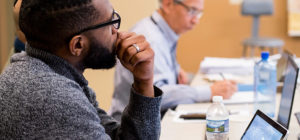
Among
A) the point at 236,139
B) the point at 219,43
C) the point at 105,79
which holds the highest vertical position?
the point at 236,139

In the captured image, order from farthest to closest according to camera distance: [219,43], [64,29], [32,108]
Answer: [219,43] < [64,29] < [32,108]

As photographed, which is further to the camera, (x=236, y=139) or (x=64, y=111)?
→ (x=236, y=139)

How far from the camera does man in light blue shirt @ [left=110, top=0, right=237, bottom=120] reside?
6.61ft

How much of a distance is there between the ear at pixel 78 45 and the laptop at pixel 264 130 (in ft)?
1.96

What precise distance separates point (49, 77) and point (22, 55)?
14 cm

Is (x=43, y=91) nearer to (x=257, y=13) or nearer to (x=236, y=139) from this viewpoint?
(x=236, y=139)

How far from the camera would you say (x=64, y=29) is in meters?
0.99

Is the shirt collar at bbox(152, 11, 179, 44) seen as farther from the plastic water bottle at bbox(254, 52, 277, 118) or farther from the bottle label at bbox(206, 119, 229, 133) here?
the bottle label at bbox(206, 119, 229, 133)

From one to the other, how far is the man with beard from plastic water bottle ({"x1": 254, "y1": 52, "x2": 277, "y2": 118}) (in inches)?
31.0

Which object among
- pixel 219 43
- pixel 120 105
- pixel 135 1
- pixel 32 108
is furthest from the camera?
pixel 219 43

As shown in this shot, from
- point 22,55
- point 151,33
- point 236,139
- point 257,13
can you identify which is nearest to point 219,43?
point 257,13

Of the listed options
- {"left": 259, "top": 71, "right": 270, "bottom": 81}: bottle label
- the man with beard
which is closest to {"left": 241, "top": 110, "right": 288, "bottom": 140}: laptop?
the man with beard

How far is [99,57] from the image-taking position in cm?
110

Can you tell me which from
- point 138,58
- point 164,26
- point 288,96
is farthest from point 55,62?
point 164,26
